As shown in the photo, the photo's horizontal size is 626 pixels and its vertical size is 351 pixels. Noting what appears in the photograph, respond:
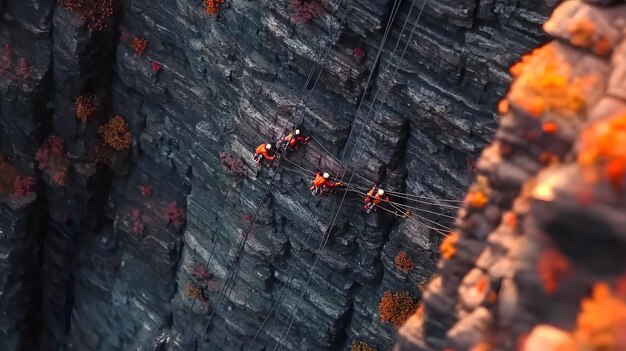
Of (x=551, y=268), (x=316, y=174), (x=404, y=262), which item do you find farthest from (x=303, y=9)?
(x=551, y=268)

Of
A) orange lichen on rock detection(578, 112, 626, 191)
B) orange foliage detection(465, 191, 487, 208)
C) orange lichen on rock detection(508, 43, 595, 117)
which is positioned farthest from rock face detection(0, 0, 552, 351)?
orange lichen on rock detection(578, 112, 626, 191)

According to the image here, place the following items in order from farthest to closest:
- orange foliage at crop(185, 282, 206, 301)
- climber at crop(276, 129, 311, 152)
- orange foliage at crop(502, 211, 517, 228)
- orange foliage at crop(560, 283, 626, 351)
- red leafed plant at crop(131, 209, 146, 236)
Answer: red leafed plant at crop(131, 209, 146, 236), orange foliage at crop(185, 282, 206, 301), climber at crop(276, 129, 311, 152), orange foliage at crop(502, 211, 517, 228), orange foliage at crop(560, 283, 626, 351)

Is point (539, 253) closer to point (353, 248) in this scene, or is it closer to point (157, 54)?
point (353, 248)

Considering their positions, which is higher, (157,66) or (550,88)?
(550,88)

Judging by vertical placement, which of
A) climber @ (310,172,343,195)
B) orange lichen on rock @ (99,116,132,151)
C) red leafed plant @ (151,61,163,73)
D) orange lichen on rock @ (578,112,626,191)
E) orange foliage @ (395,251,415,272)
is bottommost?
orange lichen on rock @ (99,116,132,151)

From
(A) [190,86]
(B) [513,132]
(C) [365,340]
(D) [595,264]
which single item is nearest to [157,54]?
(A) [190,86]

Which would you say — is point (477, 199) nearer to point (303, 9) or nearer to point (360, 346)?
point (303, 9)

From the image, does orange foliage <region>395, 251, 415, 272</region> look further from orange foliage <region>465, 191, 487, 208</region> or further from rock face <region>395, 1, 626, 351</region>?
orange foliage <region>465, 191, 487, 208</region>

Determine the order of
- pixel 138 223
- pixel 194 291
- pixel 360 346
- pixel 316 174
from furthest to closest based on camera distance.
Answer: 1. pixel 138 223
2. pixel 194 291
3. pixel 360 346
4. pixel 316 174
